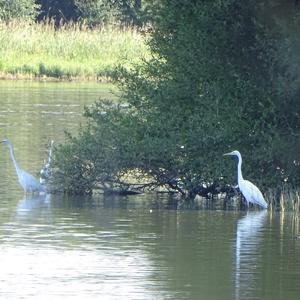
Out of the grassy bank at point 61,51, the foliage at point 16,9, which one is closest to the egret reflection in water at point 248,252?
the grassy bank at point 61,51

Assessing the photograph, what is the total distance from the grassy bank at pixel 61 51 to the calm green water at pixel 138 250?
26339 mm

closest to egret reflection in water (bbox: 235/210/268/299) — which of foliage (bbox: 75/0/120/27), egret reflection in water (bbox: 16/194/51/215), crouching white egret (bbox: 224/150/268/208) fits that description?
crouching white egret (bbox: 224/150/268/208)

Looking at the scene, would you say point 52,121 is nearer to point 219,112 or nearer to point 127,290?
point 219,112

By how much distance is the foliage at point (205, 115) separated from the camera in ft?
54.5

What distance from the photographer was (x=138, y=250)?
43.0 ft

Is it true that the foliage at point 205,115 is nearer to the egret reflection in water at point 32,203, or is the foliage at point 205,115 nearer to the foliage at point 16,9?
the egret reflection in water at point 32,203

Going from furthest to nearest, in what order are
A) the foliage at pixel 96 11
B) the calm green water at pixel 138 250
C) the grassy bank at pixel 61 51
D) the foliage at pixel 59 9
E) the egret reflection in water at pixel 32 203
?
the foliage at pixel 59 9 < the foliage at pixel 96 11 < the grassy bank at pixel 61 51 < the egret reflection in water at pixel 32 203 < the calm green water at pixel 138 250

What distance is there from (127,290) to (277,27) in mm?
6397

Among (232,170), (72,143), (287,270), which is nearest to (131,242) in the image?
(287,270)

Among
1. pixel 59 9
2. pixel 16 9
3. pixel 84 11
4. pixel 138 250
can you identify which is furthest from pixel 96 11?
pixel 138 250

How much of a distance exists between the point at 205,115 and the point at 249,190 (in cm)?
141

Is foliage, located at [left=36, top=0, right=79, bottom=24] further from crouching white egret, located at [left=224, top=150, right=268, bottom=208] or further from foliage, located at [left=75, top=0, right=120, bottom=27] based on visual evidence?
crouching white egret, located at [left=224, top=150, right=268, bottom=208]

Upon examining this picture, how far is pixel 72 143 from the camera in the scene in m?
18.2

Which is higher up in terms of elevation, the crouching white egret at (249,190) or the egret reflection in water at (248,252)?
the crouching white egret at (249,190)
